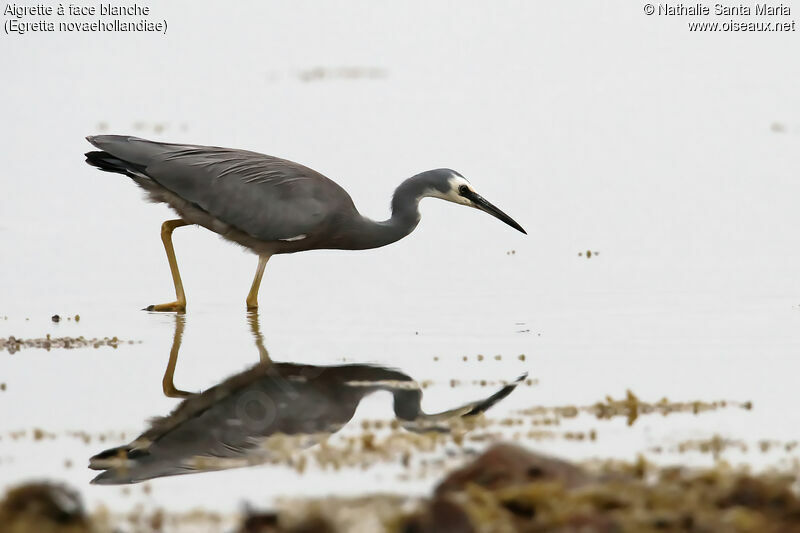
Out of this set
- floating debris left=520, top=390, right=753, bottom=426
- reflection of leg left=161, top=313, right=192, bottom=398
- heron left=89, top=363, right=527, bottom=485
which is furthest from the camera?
reflection of leg left=161, top=313, right=192, bottom=398

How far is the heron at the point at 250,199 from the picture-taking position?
14.2 m

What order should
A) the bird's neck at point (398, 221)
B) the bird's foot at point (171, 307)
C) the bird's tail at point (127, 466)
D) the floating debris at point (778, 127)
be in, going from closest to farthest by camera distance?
the bird's tail at point (127, 466)
the bird's foot at point (171, 307)
the bird's neck at point (398, 221)
the floating debris at point (778, 127)

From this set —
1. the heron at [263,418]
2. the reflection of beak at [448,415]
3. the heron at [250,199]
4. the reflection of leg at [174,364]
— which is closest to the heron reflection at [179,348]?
the reflection of leg at [174,364]

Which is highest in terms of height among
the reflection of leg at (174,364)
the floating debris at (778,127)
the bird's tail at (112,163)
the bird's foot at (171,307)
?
the floating debris at (778,127)

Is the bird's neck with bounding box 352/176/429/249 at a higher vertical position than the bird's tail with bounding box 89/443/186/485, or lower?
higher

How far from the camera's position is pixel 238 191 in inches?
561

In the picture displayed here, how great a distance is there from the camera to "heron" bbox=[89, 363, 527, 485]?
8.45 metres

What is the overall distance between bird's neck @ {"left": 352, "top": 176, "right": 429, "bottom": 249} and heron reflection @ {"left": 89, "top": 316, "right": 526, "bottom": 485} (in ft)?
11.2

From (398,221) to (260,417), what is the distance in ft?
17.5

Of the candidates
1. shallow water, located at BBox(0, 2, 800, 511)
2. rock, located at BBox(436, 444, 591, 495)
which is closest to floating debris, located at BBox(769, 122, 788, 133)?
shallow water, located at BBox(0, 2, 800, 511)

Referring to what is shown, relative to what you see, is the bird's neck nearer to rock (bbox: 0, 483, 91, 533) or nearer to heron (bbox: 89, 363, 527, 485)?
heron (bbox: 89, 363, 527, 485)

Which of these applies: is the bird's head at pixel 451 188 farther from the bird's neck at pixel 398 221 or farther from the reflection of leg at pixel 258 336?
the reflection of leg at pixel 258 336

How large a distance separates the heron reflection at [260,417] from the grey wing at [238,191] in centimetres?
299

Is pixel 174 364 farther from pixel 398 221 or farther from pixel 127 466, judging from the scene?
pixel 398 221
